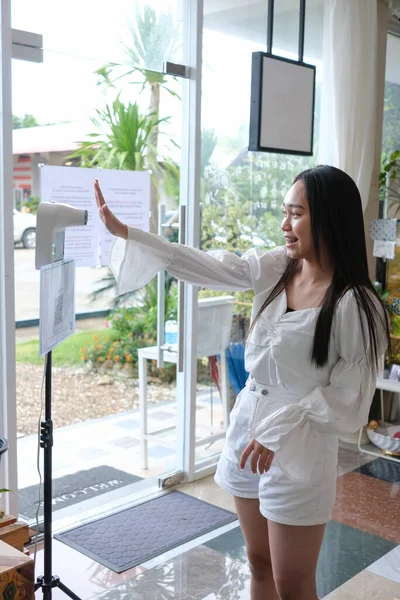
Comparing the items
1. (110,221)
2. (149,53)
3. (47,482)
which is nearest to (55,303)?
(110,221)

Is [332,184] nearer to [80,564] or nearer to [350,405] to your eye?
[350,405]

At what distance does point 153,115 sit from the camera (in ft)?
11.4

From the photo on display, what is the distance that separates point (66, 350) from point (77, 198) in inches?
96.5

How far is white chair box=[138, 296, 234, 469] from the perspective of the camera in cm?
371

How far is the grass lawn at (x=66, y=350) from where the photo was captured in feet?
16.7

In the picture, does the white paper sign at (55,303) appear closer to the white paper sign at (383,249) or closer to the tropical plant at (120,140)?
the tropical plant at (120,140)

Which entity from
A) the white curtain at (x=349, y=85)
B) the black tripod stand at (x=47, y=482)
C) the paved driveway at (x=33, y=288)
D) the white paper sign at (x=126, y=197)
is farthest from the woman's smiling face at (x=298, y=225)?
the white curtain at (x=349, y=85)

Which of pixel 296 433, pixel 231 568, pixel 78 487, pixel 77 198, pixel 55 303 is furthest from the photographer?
pixel 78 487

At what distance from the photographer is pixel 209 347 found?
12.4 feet

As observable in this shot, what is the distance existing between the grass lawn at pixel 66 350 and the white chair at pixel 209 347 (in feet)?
3.99

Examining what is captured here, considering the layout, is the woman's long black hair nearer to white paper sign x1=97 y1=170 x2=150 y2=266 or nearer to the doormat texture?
white paper sign x1=97 y1=170 x2=150 y2=266

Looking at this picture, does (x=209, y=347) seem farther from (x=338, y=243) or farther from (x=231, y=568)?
(x=338, y=243)

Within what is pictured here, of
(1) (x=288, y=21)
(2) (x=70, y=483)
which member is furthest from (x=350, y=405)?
(1) (x=288, y=21)

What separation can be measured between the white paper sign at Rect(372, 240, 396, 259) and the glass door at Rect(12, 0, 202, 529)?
1536 mm
